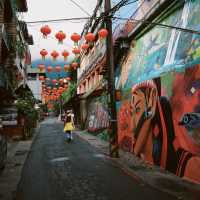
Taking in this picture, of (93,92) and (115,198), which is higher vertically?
(93,92)

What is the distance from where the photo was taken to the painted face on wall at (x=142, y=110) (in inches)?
441

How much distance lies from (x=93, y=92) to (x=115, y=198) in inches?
676

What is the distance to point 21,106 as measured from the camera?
2217 cm

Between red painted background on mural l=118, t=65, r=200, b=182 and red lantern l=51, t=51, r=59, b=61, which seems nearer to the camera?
red painted background on mural l=118, t=65, r=200, b=182

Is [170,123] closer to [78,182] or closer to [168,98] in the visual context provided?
[168,98]

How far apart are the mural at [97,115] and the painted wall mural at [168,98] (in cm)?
652

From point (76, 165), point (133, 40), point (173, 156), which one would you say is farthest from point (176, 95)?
point (133, 40)

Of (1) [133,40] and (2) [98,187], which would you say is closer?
(2) [98,187]

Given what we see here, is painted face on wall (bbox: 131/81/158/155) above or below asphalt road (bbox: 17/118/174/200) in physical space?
above

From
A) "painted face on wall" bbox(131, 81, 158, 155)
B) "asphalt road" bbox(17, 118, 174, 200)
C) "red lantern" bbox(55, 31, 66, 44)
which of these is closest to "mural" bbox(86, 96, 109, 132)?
"painted face on wall" bbox(131, 81, 158, 155)

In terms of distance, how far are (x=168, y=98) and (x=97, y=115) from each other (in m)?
14.0

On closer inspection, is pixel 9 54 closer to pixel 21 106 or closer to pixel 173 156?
pixel 21 106

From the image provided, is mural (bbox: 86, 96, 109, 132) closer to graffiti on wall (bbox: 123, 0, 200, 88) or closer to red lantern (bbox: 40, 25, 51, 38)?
graffiti on wall (bbox: 123, 0, 200, 88)

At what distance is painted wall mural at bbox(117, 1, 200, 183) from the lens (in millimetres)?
8312
